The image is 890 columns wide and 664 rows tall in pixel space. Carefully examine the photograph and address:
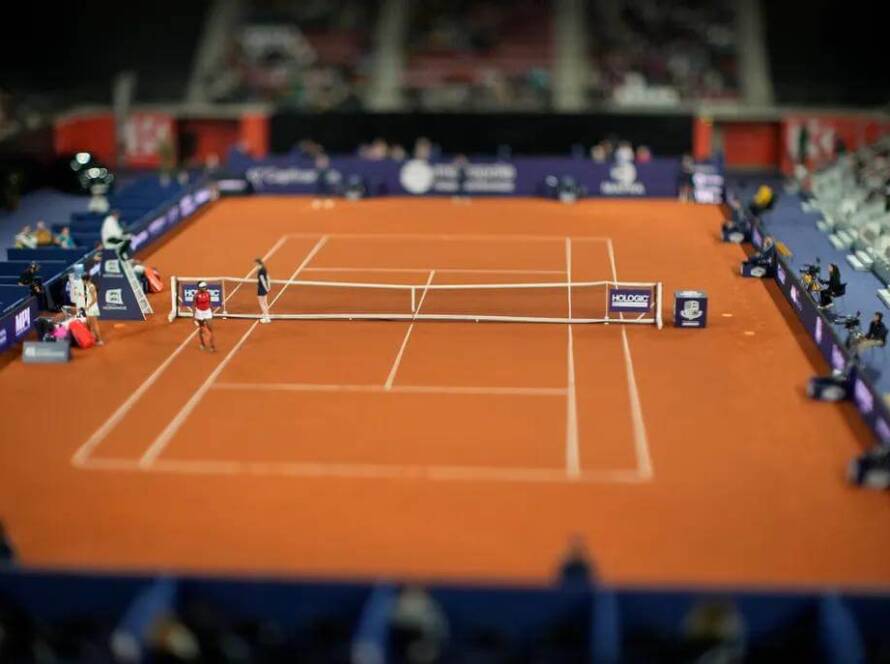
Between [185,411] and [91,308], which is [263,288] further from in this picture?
[185,411]

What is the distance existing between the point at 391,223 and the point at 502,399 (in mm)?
19056

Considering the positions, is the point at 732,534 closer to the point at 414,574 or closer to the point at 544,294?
the point at 414,574

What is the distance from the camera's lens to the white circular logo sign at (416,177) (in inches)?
1898

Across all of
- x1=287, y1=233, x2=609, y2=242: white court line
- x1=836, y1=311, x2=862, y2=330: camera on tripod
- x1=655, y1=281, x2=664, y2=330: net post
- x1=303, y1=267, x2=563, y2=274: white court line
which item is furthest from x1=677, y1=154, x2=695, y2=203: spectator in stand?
x1=836, y1=311, x2=862, y2=330: camera on tripod

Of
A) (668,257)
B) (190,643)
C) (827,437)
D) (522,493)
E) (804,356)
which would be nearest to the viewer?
(190,643)

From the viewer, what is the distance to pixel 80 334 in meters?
28.4

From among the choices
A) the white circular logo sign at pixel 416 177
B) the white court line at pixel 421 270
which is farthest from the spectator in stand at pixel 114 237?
the white circular logo sign at pixel 416 177

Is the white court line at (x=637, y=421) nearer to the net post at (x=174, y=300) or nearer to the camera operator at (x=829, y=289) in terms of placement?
the camera operator at (x=829, y=289)

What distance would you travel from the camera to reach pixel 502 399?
2488 centimetres

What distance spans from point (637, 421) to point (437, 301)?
9.63m

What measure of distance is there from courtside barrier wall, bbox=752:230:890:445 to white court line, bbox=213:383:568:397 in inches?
230

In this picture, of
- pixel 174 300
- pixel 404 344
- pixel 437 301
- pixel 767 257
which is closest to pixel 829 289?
pixel 767 257

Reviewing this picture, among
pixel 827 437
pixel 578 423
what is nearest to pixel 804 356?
pixel 827 437

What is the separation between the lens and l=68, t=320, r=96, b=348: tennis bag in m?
28.3
